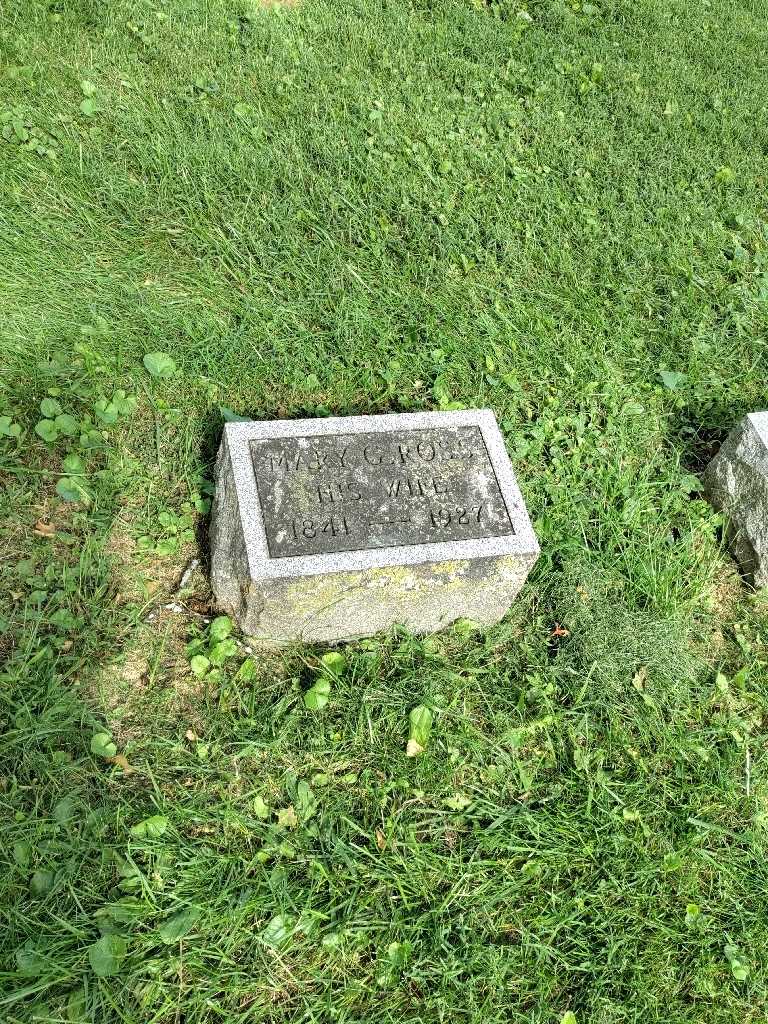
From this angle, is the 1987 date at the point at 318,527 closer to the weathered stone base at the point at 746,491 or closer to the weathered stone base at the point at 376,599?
the weathered stone base at the point at 376,599

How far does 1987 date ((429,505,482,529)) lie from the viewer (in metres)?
2.63

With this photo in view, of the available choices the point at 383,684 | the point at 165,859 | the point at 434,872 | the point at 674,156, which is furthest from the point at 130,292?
the point at 674,156

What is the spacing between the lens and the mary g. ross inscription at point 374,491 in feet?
8.28

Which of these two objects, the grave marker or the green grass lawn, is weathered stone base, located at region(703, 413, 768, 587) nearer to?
the green grass lawn

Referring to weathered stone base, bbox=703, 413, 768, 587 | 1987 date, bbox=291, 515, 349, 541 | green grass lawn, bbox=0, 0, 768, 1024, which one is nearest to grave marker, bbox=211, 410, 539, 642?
1987 date, bbox=291, 515, 349, 541

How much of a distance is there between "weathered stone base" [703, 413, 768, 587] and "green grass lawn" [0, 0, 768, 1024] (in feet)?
0.31

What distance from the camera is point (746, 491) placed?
3.25m

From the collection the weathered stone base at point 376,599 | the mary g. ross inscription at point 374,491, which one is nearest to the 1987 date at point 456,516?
the mary g. ross inscription at point 374,491

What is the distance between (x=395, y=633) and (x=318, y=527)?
48 cm

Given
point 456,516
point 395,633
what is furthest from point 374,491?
point 395,633

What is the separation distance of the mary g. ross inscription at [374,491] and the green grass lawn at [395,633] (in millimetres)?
408

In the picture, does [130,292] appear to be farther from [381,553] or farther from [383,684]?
[383,684]

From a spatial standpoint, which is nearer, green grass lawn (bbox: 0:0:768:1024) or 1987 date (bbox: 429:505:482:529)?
green grass lawn (bbox: 0:0:768:1024)

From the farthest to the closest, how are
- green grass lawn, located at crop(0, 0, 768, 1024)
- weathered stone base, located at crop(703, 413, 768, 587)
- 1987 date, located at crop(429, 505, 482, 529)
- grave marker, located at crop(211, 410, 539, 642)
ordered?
weathered stone base, located at crop(703, 413, 768, 587), 1987 date, located at crop(429, 505, 482, 529), grave marker, located at crop(211, 410, 539, 642), green grass lawn, located at crop(0, 0, 768, 1024)
